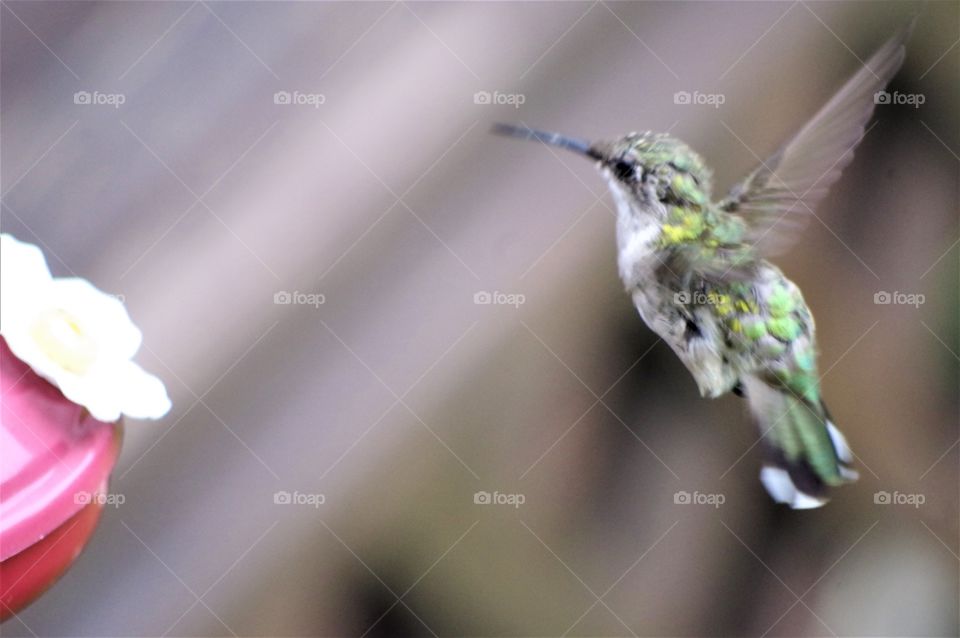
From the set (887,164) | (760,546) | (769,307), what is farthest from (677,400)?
(887,164)

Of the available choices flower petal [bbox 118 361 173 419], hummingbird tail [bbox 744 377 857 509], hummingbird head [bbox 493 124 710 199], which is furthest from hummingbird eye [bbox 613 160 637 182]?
flower petal [bbox 118 361 173 419]

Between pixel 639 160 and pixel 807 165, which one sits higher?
pixel 807 165

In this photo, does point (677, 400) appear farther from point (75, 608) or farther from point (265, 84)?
point (75, 608)

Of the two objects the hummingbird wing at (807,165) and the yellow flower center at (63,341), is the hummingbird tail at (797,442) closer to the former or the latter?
the hummingbird wing at (807,165)

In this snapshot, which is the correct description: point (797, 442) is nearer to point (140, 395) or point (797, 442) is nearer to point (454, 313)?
point (454, 313)

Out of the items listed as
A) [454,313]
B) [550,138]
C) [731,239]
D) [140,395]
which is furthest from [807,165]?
[140,395]
